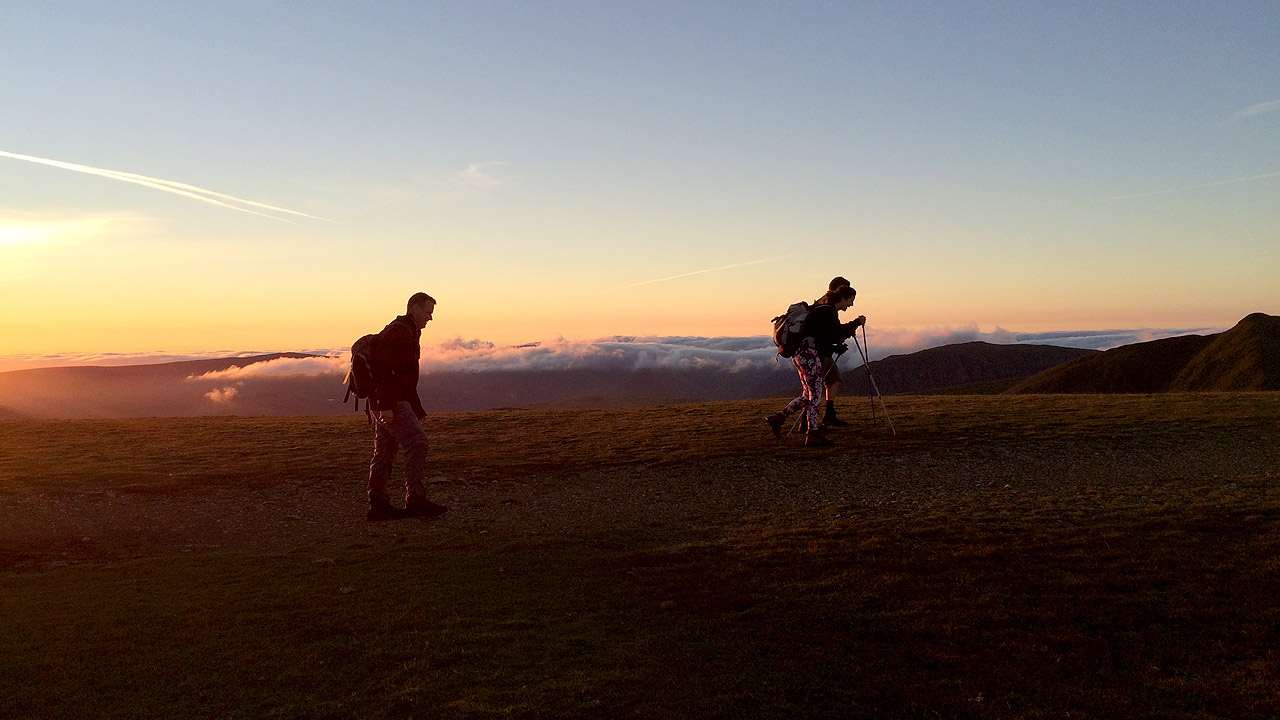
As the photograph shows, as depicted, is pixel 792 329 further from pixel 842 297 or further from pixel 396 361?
pixel 396 361

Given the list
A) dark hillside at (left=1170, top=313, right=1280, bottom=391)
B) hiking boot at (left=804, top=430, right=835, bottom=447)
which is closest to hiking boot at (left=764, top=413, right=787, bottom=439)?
hiking boot at (left=804, top=430, right=835, bottom=447)

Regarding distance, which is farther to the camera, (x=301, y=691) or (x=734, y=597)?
(x=734, y=597)

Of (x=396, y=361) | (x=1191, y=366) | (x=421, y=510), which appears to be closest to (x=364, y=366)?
(x=396, y=361)

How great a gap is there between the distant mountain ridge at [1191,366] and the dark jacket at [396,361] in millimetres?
171250

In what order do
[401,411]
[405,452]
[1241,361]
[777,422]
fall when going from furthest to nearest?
[1241,361] < [777,422] < [405,452] < [401,411]

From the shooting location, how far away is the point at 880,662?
6.05m

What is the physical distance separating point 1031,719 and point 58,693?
6.81m

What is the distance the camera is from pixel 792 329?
17.2 meters

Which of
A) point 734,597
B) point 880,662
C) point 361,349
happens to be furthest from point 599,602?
point 361,349

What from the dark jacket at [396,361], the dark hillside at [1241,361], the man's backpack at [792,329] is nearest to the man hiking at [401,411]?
the dark jacket at [396,361]

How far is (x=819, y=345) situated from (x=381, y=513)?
32.8 feet

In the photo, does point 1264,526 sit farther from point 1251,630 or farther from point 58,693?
point 58,693

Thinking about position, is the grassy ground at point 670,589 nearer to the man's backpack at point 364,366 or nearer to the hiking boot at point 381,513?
the hiking boot at point 381,513

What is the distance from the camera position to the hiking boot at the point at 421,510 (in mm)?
12422
